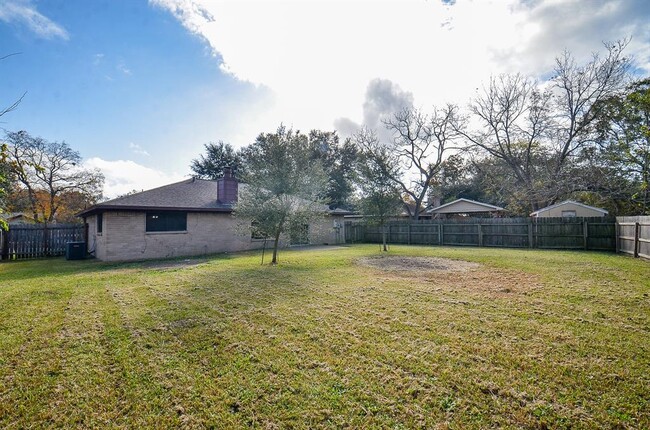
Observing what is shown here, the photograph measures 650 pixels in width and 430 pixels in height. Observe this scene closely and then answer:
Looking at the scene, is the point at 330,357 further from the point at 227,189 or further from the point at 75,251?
the point at 75,251

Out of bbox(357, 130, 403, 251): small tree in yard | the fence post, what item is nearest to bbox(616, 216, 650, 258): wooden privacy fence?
bbox(357, 130, 403, 251): small tree in yard

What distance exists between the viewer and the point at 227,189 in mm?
15859

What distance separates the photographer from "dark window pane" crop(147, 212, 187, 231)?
12.9 meters

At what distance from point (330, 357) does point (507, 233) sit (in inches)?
646

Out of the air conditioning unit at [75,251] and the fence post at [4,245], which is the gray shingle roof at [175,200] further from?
the fence post at [4,245]

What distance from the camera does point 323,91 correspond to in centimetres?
1296

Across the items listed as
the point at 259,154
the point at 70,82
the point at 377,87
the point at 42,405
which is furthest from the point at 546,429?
the point at 377,87

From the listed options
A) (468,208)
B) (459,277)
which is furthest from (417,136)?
(459,277)

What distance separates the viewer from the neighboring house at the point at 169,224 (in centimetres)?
1196

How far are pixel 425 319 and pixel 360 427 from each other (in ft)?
8.42

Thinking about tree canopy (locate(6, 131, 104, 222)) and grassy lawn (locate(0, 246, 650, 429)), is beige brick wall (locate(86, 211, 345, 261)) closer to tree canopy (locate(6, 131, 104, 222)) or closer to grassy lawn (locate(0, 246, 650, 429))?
grassy lawn (locate(0, 246, 650, 429))

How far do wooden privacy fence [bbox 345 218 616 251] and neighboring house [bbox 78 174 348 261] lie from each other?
8.09m

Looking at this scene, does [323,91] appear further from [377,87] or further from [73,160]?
[73,160]

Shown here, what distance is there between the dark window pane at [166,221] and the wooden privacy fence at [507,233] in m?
10.0
